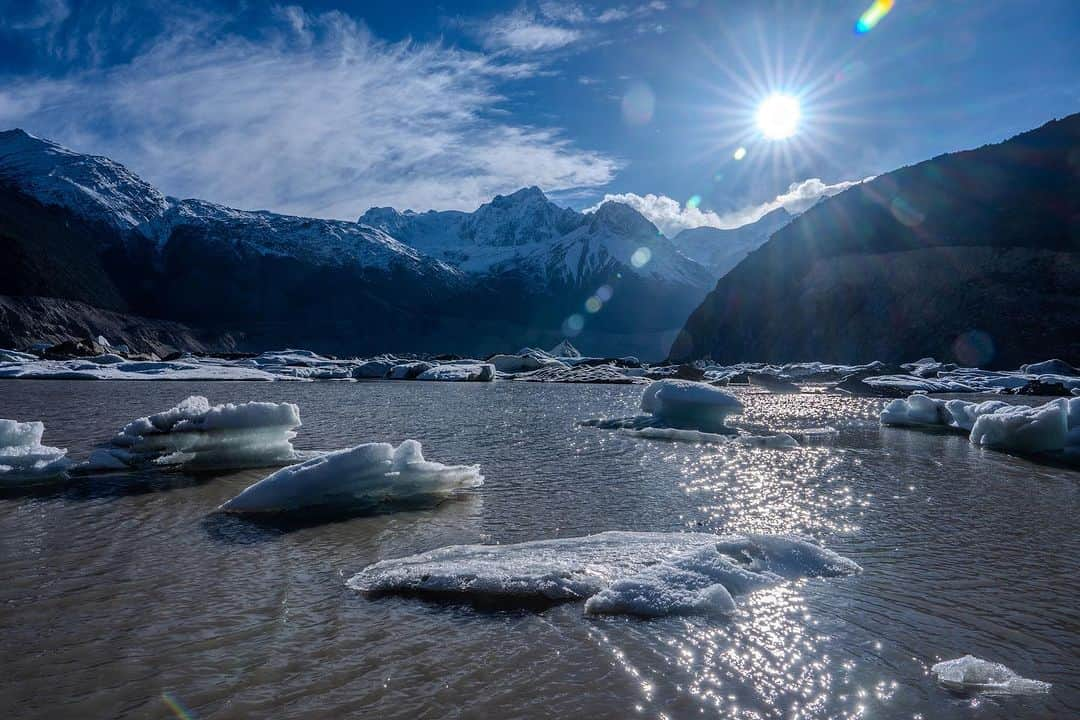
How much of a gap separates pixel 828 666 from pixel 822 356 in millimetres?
88903

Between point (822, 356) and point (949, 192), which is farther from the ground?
point (949, 192)

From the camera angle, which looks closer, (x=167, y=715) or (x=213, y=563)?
(x=167, y=715)

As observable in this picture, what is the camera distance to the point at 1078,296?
216ft

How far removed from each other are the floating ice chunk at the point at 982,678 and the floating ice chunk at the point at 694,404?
13.8m

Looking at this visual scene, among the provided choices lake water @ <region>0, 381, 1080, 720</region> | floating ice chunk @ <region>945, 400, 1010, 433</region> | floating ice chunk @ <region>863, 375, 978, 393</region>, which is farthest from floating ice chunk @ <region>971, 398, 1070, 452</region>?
floating ice chunk @ <region>863, 375, 978, 393</region>

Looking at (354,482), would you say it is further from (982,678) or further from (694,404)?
(694,404)

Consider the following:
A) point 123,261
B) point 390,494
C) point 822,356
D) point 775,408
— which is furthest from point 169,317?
point 390,494

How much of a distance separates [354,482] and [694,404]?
1235 centimetres

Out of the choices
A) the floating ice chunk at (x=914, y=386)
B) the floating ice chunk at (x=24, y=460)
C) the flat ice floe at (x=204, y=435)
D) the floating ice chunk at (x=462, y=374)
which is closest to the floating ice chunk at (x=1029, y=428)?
the flat ice floe at (x=204, y=435)

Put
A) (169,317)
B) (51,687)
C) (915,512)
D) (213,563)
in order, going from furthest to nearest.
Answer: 1. (169,317)
2. (915,512)
3. (213,563)
4. (51,687)

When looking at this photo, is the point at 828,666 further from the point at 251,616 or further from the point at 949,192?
the point at 949,192

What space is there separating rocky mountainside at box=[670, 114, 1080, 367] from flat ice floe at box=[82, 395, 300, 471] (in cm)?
7621

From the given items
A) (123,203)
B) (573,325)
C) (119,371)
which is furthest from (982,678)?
(123,203)

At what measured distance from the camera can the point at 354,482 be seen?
9656 mm
